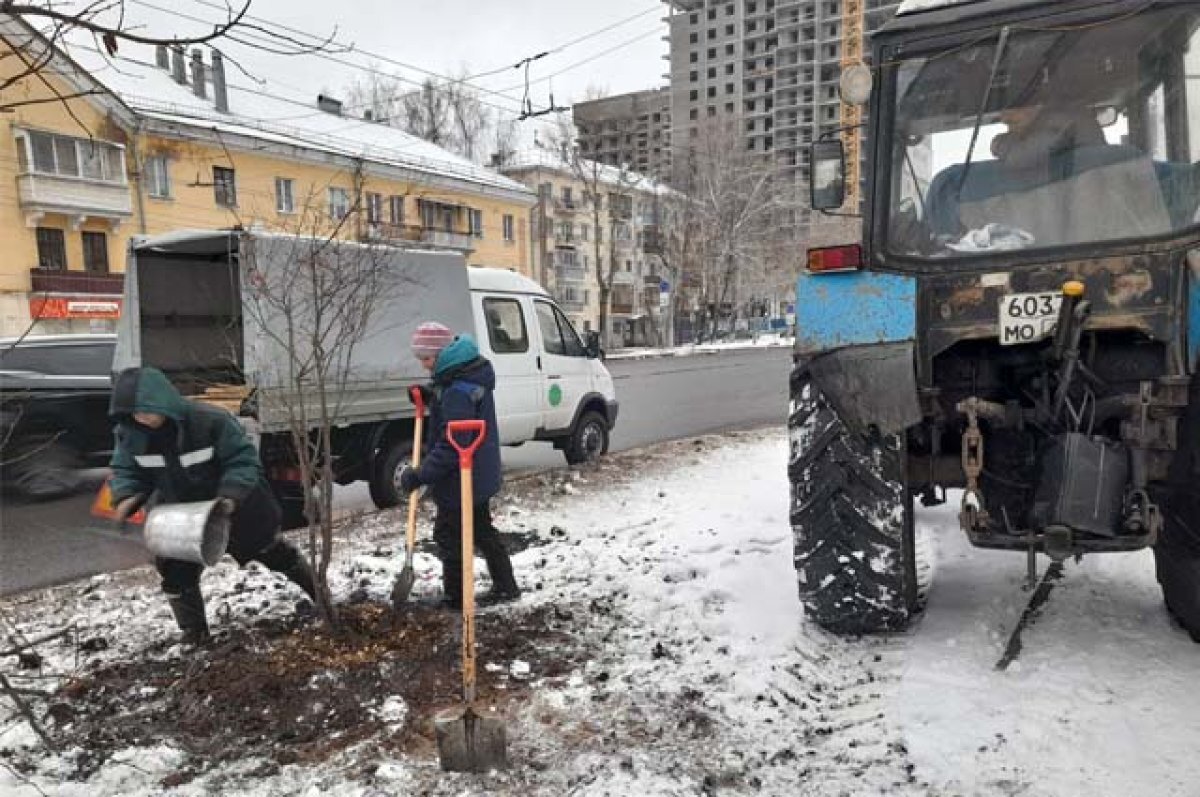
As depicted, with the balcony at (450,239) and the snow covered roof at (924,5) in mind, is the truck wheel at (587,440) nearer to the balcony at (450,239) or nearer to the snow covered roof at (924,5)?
the snow covered roof at (924,5)

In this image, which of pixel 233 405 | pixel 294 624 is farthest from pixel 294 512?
pixel 294 624

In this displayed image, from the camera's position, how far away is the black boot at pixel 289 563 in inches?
171

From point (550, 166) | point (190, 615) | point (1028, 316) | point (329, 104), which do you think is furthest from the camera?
point (550, 166)

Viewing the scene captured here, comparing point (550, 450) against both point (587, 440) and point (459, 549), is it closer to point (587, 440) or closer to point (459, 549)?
point (587, 440)

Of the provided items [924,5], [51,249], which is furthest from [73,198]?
[924,5]

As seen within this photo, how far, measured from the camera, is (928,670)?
3.61m

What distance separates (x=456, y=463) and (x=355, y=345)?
8.42 ft

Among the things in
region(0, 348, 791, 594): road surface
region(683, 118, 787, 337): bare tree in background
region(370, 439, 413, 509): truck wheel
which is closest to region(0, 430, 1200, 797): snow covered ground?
region(0, 348, 791, 594): road surface

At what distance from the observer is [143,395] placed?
387cm

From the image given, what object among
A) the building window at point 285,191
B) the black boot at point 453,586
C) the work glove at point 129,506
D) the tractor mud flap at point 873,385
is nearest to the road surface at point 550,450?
the work glove at point 129,506

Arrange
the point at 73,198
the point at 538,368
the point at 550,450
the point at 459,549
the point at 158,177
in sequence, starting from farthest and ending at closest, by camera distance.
Answer: the point at 158,177 < the point at 73,198 < the point at 550,450 < the point at 538,368 < the point at 459,549

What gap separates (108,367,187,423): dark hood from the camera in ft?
12.7

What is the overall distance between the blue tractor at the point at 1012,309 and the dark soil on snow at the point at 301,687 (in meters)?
1.53

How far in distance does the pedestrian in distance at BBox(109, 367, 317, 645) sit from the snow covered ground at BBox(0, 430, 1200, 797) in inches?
15.9
